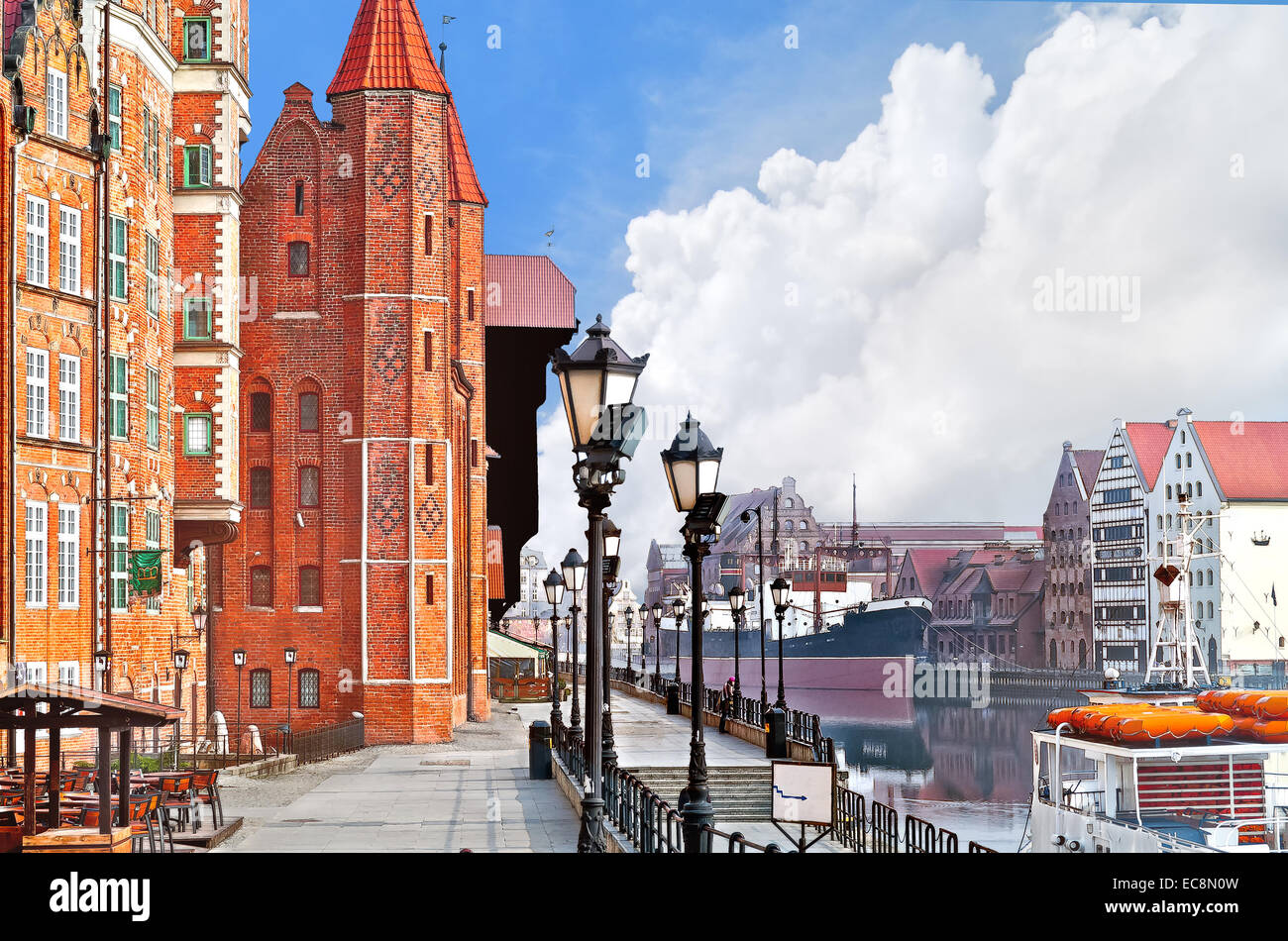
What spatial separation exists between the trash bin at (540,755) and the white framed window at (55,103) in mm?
14309

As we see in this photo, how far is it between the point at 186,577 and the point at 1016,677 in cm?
7013

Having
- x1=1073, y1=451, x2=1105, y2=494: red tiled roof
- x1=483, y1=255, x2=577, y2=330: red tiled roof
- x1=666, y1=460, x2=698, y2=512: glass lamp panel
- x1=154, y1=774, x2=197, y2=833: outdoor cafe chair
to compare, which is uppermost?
x1=483, y1=255, x2=577, y2=330: red tiled roof

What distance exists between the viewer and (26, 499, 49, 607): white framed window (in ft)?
80.0

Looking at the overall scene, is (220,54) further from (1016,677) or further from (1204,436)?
(1016,677)

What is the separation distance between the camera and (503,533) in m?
61.5

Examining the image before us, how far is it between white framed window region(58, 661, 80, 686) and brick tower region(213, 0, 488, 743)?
12.6m

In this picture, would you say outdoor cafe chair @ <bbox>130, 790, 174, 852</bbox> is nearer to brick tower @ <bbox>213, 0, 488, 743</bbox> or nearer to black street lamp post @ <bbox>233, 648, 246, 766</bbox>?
brick tower @ <bbox>213, 0, 488, 743</bbox>

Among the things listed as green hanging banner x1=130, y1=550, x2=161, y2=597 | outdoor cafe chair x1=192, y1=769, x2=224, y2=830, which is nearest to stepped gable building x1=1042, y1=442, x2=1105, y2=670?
green hanging banner x1=130, y1=550, x2=161, y2=597

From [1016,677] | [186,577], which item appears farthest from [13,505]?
[1016,677]

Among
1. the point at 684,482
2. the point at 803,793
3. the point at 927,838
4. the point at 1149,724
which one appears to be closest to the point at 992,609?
the point at 1149,724

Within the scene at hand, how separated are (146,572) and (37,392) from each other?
468cm

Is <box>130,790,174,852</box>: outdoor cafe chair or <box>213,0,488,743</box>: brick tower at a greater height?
<box>213,0,488,743</box>: brick tower

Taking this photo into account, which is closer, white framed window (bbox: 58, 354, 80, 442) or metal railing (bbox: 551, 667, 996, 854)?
metal railing (bbox: 551, 667, 996, 854)

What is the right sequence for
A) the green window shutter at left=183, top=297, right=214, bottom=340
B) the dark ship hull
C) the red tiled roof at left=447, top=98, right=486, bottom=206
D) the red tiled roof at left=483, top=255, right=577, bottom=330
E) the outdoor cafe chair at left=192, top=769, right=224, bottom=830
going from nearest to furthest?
the outdoor cafe chair at left=192, top=769, right=224, bottom=830
the green window shutter at left=183, top=297, right=214, bottom=340
the red tiled roof at left=447, top=98, right=486, bottom=206
the red tiled roof at left=483, top=255, right=577, bottom=330
the dark ship hull
